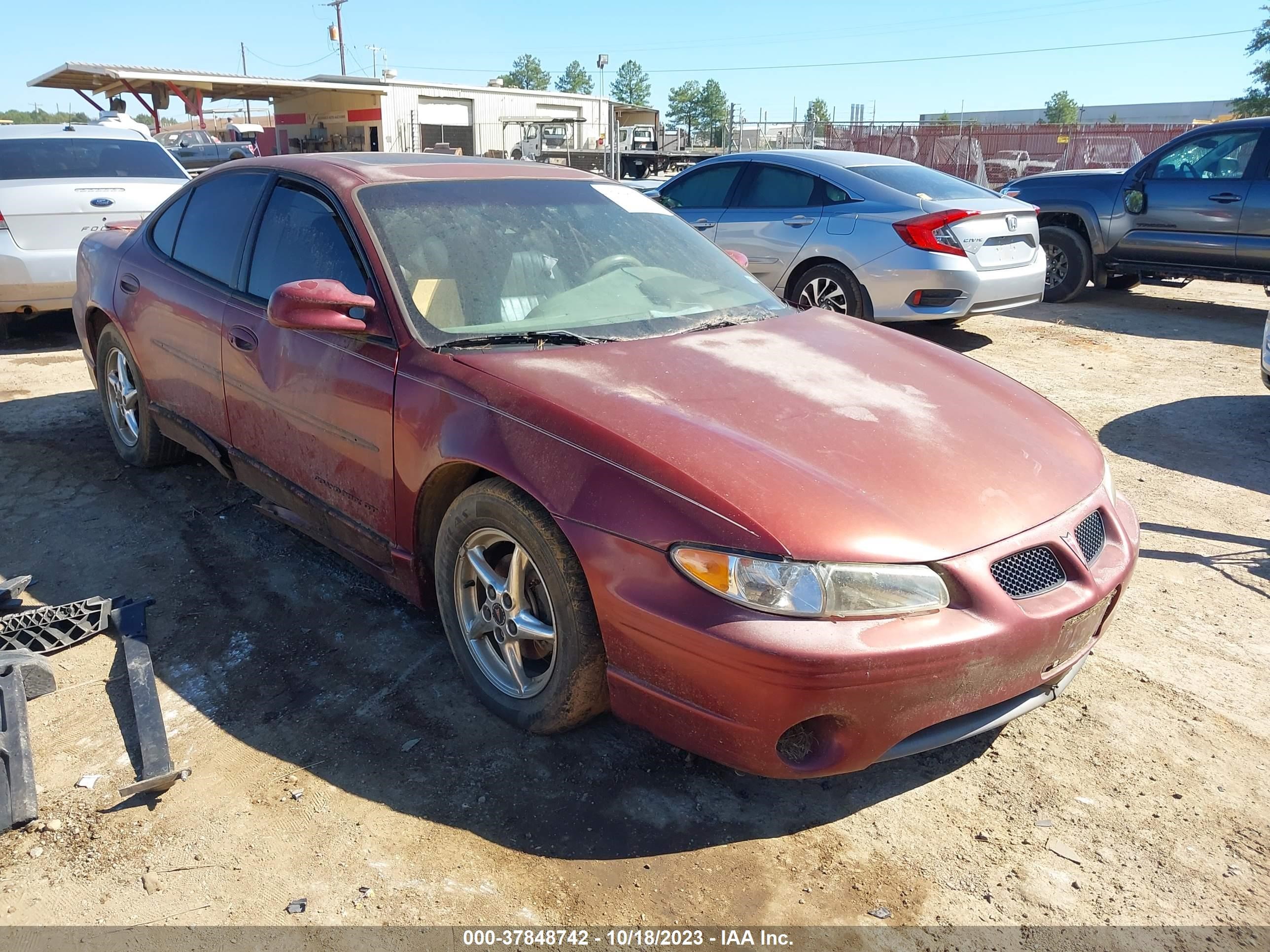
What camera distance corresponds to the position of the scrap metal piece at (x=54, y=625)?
3.26 metres

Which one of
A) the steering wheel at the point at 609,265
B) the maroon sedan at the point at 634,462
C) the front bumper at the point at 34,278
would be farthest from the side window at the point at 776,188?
the front bumper at the point at 34,278

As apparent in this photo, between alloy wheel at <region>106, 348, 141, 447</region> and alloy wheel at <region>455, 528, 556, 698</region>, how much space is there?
276 cm

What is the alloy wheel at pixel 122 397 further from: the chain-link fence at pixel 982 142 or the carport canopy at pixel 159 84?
the chain-link fence at pixel 982 142

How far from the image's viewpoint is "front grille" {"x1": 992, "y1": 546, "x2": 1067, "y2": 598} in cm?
232

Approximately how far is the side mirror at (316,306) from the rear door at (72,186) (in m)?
5.35

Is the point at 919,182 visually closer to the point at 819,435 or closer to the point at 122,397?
the point at 819,435

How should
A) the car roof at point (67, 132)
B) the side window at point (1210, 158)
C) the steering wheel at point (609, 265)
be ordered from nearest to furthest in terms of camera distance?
the steering wheel at point (609, 265) → the car roof at point (67, 132) → the side window at point (1210, 158)

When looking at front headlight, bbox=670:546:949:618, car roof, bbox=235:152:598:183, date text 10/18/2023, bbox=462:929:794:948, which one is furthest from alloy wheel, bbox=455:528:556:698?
car roof, bbox=235:152:598:183

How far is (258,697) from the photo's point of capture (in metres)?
3.01

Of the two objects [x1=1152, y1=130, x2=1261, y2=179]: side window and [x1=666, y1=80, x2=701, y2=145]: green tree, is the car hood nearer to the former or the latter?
[x1=1152, y1=130, x2=1261, y2=179]: side window

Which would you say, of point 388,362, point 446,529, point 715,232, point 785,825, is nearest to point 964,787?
point 785,825

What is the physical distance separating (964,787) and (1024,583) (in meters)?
0.66

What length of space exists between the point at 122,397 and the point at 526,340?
9.81 feet

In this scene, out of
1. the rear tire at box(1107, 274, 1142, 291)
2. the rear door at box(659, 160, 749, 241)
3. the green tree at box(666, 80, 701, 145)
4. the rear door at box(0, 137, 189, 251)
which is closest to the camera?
the rear door at box(0, 137, 189, 251)
